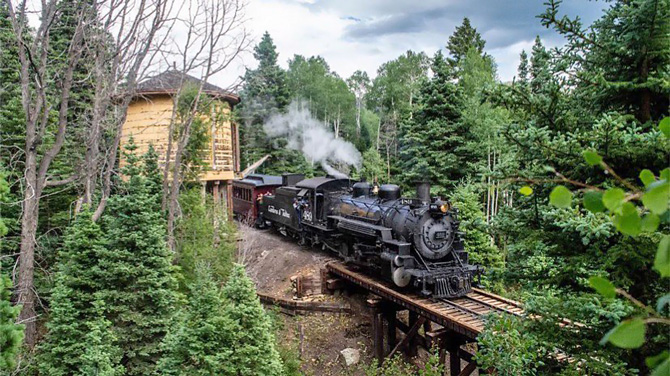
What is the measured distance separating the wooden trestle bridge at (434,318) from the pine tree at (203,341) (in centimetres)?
403

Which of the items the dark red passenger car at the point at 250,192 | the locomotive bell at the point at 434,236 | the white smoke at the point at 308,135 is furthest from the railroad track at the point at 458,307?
the white smoke at the point at 308,135

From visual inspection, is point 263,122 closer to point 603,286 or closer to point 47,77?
point 47,77

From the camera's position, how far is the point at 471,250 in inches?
562

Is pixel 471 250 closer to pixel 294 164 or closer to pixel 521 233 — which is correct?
pixel 521 233

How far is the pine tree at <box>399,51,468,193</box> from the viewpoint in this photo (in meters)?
19.2

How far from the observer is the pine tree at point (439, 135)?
63.2 ft

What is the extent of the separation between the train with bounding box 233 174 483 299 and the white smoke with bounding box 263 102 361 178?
708 inches

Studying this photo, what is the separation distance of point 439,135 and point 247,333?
14747 millimetres

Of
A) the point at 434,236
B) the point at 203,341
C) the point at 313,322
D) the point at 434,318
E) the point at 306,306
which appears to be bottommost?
the point at 313,322

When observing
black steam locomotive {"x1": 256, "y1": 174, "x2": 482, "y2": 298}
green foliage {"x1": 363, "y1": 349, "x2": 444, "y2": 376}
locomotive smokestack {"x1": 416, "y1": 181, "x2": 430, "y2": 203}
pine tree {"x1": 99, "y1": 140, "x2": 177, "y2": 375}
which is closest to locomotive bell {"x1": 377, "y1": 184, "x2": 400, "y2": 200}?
black steam locomotive {"x1": 256, "y1": 174, "x2": 482, "y2": 298}

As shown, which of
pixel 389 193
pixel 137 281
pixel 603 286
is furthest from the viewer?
pixel 389 193

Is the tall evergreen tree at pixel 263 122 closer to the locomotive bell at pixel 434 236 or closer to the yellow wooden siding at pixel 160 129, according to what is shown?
the yellow wooden siding at pixel 160 129

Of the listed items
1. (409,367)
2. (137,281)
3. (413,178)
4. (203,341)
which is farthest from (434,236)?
(413,178)

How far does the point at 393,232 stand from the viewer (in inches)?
467
